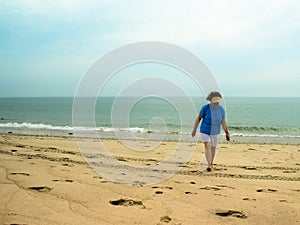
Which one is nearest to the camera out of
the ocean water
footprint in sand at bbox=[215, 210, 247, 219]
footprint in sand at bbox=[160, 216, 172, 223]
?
footprint in sand at bbox=[160, 216, 172, 223]

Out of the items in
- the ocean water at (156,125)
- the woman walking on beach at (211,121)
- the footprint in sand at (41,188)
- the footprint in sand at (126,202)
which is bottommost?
the ocean water at (156,125)

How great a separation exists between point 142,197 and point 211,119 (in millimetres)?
3452

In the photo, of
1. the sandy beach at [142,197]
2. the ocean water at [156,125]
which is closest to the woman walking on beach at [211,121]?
the sandy beach at [142,197]

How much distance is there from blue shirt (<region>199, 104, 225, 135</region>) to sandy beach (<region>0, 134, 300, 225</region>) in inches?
40.8

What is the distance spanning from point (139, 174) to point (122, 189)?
1.38 meters

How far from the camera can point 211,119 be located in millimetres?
7582

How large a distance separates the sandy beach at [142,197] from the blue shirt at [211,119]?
1.04 meters

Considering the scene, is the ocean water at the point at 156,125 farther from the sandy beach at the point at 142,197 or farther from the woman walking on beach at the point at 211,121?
the sandy beach at the point at 142,197

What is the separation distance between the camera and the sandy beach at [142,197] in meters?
3.90

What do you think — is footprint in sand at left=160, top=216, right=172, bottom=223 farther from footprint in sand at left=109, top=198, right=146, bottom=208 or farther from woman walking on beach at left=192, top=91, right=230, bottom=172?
woman walking on beach at left=192, top=91, right=230, bottom=172

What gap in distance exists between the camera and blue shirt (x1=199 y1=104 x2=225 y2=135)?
7578mm

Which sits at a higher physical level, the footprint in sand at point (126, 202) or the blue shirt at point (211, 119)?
the blue shirt at point (211, 119)

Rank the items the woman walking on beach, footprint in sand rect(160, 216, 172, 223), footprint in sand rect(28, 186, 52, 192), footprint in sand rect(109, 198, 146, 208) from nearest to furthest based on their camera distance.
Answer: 1. footprint in sand rect(160, 216, 172, 223)
2. footprint in sand rect(109, 198, 146, 208)
3. footprint in sand rect(28, 186, 52, 192)
4. the woman walking on beach

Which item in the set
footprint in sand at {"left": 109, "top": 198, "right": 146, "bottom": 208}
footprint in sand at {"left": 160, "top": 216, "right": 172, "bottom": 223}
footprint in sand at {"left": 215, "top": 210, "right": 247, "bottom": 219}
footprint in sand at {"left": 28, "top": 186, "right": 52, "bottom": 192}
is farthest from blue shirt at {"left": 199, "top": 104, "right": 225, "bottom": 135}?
footprint in sand at {"left": 28, "top": 186, "right": 52, "bottom": 192}
